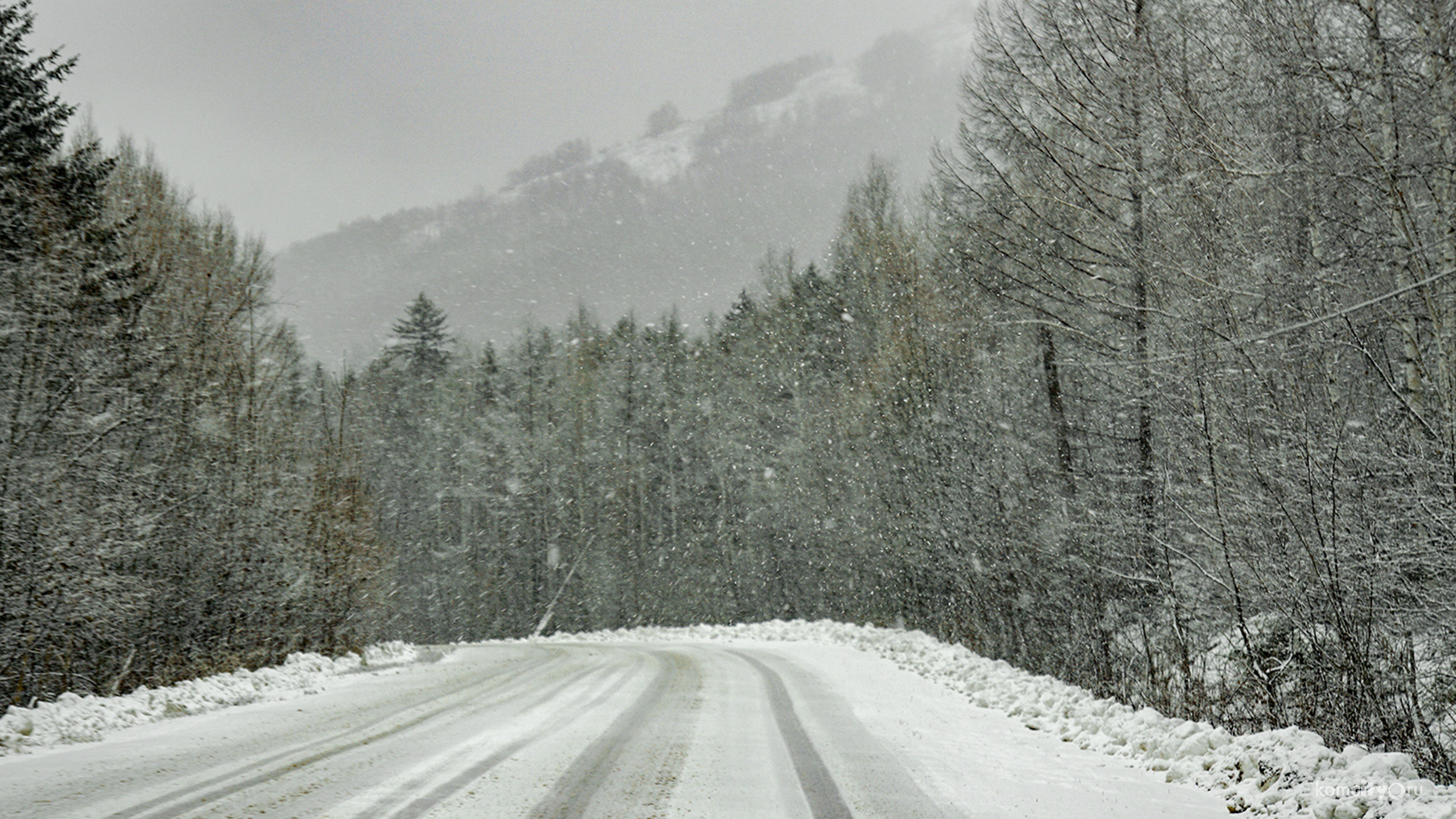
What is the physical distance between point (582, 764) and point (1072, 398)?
1191 cm

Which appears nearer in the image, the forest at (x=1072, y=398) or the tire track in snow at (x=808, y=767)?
the tire track in snow at (x=808, y=767)

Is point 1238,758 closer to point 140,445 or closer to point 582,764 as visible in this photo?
point 582,764

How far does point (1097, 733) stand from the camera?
7.09m

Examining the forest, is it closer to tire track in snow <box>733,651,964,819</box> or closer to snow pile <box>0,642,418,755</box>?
snow pile <box>0,642,418,755</box>

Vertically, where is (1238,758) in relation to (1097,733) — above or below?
above

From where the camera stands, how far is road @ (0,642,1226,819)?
4812 millimetres

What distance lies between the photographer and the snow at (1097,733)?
4398 mm

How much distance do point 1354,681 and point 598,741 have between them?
571 cm

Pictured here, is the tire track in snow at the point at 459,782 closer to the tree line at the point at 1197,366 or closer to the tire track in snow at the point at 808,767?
the tire track in snow at the point at 808,767

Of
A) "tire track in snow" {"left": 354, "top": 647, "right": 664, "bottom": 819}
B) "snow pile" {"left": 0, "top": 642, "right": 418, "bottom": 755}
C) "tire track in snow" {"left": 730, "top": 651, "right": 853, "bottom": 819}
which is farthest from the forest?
"tire track in snow" {"left": 354, "top": 647, "right": 664, "bottom": 819}

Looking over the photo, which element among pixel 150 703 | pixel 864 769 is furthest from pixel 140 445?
pixel 864 769

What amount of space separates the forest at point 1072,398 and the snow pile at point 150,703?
76 cm

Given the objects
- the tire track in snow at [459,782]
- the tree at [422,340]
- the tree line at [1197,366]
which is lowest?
the tire track in snow at [459,782]

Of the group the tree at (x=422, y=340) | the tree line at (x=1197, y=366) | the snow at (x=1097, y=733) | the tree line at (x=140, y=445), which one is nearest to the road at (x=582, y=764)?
the snow at (x=1097, y=733)
